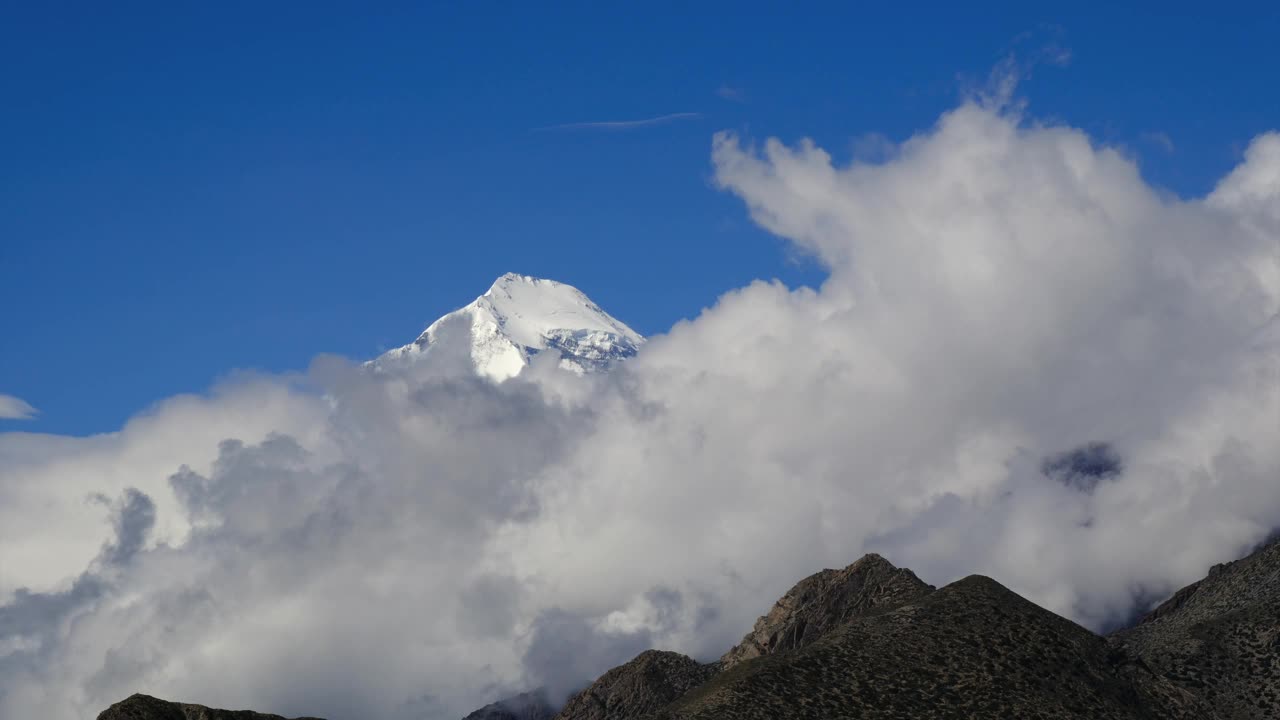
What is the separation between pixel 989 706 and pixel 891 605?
29.7m

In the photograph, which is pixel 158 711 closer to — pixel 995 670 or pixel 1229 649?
pixel 995 670

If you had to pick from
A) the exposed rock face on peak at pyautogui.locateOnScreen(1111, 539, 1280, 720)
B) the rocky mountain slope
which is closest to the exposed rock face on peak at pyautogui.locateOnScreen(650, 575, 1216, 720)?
the rocky mountain slope

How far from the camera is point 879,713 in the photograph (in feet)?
484

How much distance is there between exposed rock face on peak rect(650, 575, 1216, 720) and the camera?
149 metres

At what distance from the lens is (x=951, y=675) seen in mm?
155625

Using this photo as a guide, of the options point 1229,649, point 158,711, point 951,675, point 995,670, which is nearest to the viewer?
point 158,711

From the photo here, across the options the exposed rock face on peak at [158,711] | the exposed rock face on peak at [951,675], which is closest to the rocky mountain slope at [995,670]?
the exposed rock face on peak at [951,675]

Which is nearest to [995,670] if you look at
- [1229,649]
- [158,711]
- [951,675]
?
[951,675]

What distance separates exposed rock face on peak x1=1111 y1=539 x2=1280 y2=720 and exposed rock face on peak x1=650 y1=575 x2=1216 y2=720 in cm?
540

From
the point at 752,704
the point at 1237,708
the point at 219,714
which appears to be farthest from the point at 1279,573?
the point at 219,714

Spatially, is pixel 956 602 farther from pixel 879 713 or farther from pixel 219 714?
pixel 219 714

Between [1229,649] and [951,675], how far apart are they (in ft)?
121

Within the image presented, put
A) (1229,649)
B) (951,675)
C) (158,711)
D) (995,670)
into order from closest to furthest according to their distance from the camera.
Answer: (158,711), (951,675), (995,670), (1229,649)

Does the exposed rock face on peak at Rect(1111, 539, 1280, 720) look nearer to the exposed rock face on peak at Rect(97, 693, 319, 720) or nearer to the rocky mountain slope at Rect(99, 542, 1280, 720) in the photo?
the rocky mountain slope at Rect(99, 542, 1280, 720)
